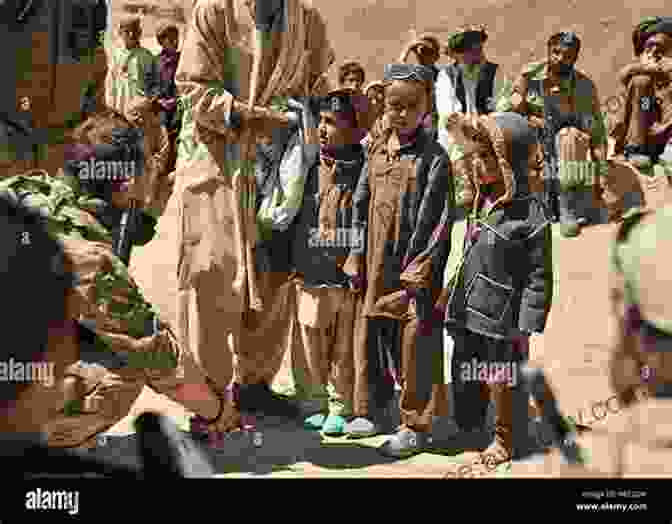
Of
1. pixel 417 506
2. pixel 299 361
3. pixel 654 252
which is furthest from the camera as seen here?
pixel 299 361

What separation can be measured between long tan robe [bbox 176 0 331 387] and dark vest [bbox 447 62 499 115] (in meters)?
1.07

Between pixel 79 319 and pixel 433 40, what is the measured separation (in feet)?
8.20

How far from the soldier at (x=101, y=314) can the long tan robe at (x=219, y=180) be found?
299 mm

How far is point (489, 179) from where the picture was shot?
7.14 m

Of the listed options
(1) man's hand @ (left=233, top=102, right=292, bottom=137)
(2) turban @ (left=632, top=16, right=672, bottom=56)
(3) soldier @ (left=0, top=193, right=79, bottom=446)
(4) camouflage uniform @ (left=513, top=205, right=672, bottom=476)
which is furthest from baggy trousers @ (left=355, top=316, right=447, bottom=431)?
(4) camouflage uniform @ (left=513, top=205, right=672, bottom=476)

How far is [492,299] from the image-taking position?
7.09 metres

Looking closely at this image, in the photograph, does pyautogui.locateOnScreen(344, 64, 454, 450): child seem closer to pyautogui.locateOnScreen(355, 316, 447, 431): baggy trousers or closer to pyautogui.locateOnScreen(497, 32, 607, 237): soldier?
pyautogui.locateOnScreen(355, 316, 447, 431): baggy trousers

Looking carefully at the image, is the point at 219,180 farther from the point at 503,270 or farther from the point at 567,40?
the point at 567,40

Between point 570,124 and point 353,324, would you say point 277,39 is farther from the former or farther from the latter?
point 570,124

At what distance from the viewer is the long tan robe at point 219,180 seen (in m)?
7.35

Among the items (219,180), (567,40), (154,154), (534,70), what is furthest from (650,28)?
(154,154)

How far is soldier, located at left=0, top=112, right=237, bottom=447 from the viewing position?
6.64 meters

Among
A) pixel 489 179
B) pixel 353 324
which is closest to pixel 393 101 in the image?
pixel 489 179

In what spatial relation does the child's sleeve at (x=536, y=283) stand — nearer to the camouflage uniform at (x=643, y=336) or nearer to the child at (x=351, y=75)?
the child at (x=351, y=75)
